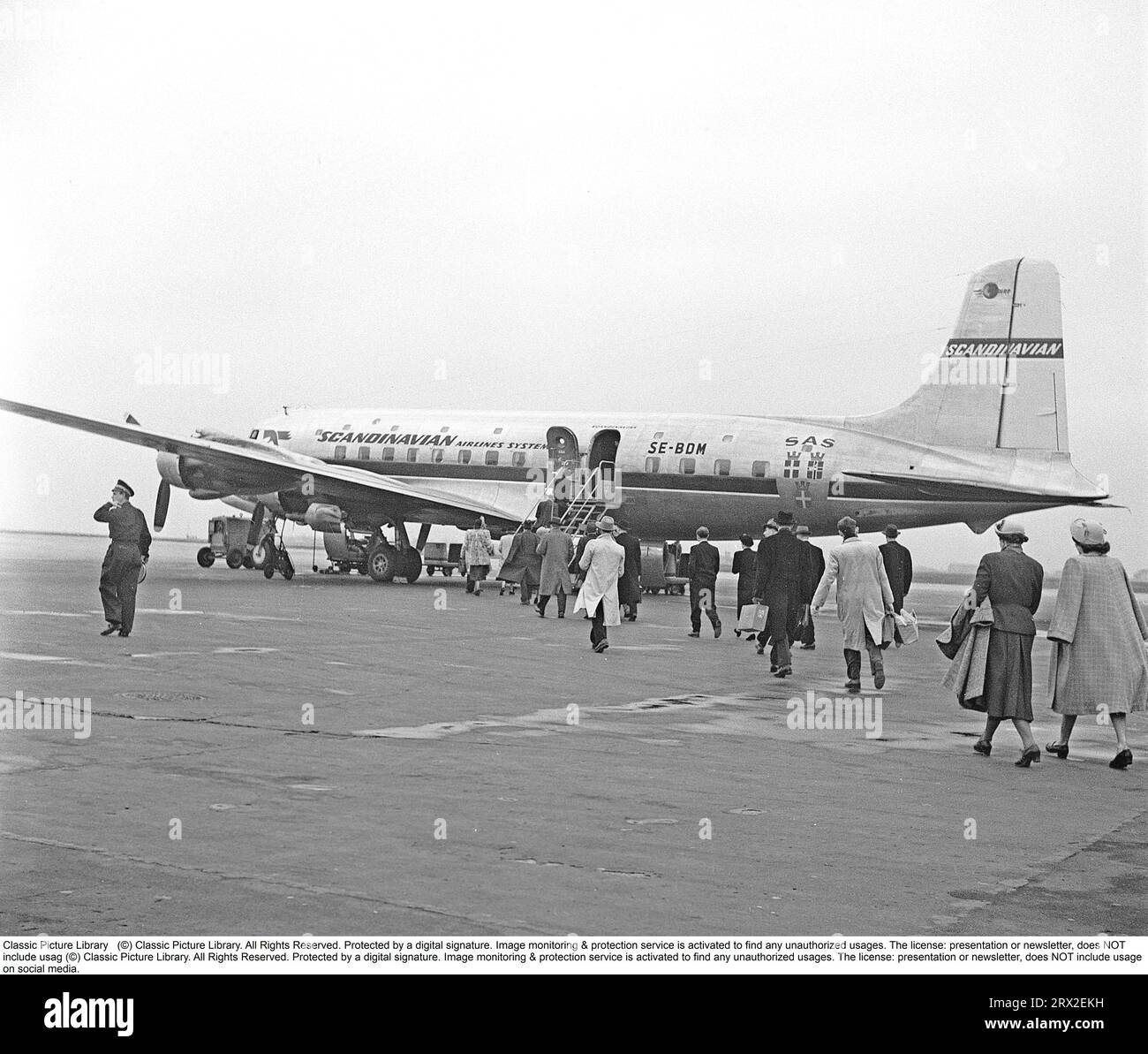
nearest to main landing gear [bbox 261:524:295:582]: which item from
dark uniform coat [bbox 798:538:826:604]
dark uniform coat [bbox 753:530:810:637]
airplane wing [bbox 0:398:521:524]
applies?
airplane wing [bbox 0:398:521:524]

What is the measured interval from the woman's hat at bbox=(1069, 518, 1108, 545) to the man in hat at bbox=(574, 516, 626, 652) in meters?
7.87

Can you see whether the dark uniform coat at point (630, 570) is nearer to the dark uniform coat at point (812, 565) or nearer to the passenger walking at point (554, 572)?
the passenger walking at point (554, 572)

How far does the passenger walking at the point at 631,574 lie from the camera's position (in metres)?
22.4

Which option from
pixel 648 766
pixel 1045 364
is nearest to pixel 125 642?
pixel 648 766

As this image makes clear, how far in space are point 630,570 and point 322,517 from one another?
11.2m

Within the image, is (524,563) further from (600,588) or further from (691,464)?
(600,588)

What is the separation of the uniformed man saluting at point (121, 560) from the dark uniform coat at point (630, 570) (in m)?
7.82

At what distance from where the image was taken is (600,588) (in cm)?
1769

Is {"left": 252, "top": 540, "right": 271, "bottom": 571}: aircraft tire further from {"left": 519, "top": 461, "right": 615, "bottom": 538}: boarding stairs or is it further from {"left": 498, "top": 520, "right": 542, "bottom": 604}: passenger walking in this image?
{"left": 498, "top": 520, "right": 542, "bottom": 604}: passenger walking

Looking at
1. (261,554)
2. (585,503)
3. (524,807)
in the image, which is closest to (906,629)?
(524,807)

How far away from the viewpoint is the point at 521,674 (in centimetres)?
1466

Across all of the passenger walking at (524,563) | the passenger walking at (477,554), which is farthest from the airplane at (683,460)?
the passenger walking at (524,563)

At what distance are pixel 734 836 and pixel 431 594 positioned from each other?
21.9 metres

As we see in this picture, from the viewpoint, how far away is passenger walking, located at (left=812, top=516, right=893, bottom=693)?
→ 1437 cm
